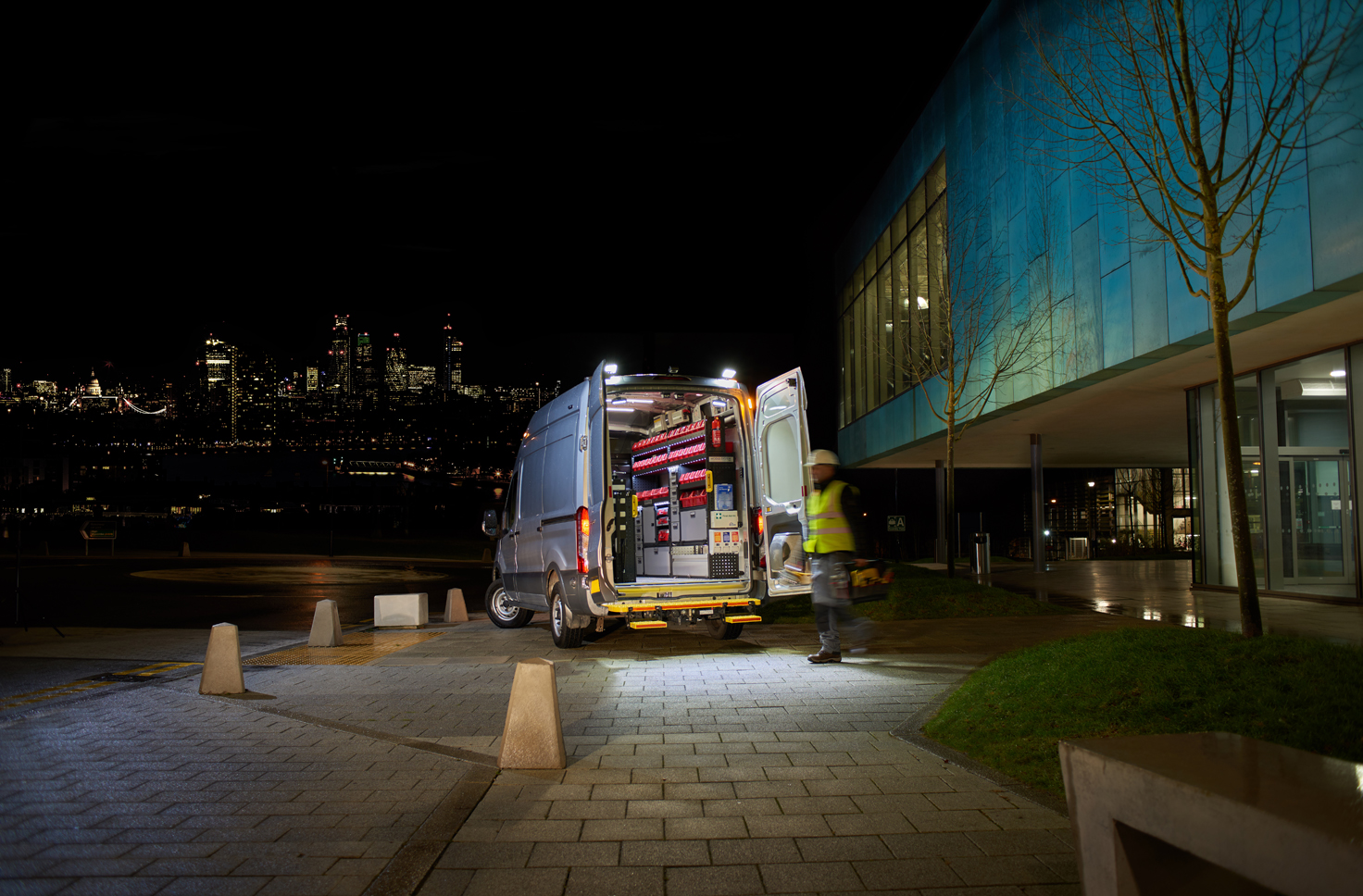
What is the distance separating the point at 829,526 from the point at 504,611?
5904mm

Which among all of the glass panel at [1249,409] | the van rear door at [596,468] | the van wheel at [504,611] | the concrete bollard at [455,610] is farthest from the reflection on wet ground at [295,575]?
the glass panel at [1249,409]

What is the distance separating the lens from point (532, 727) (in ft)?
17.0

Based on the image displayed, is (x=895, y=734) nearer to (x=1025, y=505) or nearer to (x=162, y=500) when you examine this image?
(x=1025, y=505)

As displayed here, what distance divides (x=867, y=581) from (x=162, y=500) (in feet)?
378

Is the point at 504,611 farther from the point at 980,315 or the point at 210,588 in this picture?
the point at 980,315

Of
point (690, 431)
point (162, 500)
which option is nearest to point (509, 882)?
point (690, 431)

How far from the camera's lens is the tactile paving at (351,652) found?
9.69 meters

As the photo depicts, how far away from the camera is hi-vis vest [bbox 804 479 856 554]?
29.8 feet

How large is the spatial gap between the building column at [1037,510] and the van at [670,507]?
1653 cm

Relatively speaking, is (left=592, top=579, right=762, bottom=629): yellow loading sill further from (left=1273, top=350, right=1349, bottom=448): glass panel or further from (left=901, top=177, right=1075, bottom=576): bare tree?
(left=1273, top=350, right=1349, bottom=448): glass panel

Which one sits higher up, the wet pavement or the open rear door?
the open rear door

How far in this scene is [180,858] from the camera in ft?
12.5

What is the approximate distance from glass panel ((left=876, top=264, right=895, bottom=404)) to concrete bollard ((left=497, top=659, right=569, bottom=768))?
78.7 ft

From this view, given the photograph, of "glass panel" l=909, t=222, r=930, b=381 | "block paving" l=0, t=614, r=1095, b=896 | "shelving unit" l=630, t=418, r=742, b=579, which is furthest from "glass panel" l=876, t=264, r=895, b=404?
"block paving" l=0, t=614, r=1095, b=896
